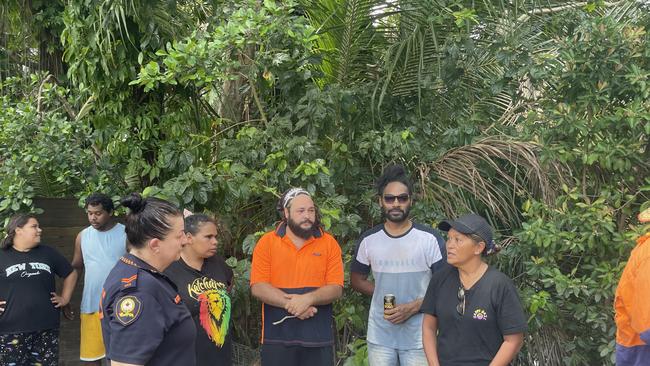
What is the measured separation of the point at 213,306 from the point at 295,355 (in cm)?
66

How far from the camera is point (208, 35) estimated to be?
5.54 m

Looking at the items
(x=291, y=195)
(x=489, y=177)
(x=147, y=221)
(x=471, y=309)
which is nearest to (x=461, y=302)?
(x=471, y=309)


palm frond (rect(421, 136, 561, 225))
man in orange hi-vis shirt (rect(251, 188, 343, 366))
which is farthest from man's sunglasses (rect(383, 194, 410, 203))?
palm frond (rect(421, 136, 561, 225))

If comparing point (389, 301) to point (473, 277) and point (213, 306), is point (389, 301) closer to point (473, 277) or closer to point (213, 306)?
point (473, 277)

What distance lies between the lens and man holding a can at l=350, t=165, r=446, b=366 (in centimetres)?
470

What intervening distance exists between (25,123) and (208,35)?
194 cm

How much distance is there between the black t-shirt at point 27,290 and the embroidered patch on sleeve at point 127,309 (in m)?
3.60

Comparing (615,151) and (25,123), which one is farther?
(25,123)

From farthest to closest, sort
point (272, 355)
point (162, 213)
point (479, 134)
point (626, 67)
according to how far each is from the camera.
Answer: point (479, 134), point (626, 67), point (272, 355), point (162, 213)

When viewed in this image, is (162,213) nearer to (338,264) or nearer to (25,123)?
(338,264)

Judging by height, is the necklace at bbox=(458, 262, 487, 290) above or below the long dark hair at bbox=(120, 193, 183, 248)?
below

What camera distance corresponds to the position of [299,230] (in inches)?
189

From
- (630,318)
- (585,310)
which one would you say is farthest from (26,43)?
(630,318)

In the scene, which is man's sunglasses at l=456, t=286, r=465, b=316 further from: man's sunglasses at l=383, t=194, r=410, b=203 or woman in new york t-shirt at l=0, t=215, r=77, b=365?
woman in new york t-shirt at l=0, t=215, r=77, b=365
